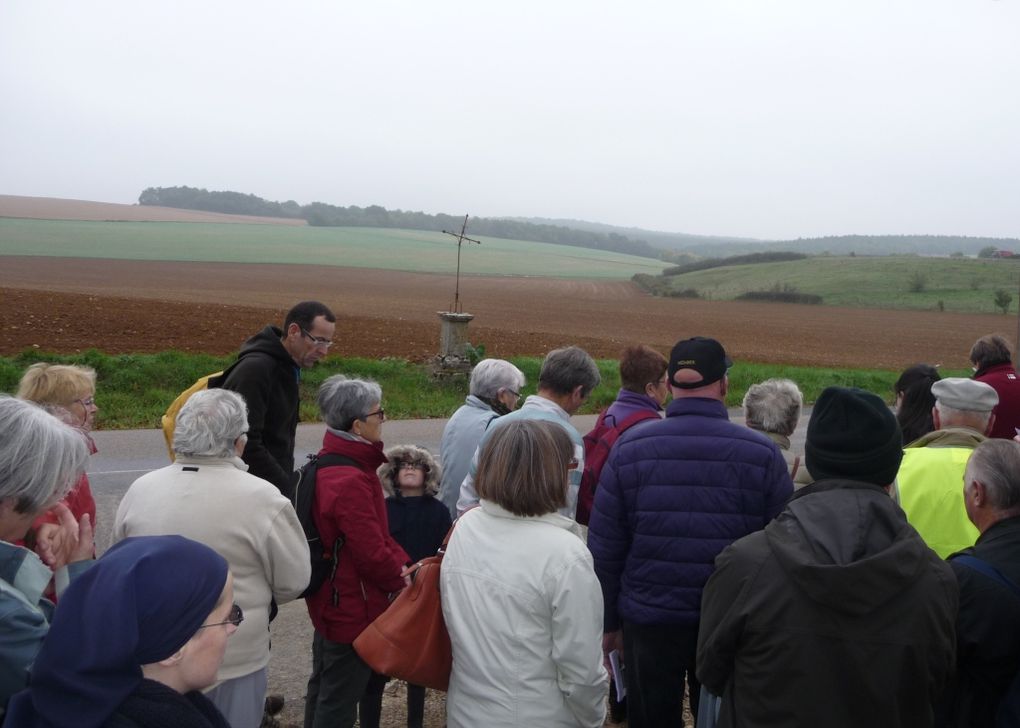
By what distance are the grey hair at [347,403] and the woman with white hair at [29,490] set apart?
4.37ft

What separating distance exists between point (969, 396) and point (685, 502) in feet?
5.19

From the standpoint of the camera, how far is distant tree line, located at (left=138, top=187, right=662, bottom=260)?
353ft

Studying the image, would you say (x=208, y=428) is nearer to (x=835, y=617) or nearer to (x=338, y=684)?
(x=338, y=684)

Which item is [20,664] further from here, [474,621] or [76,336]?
[76,336]

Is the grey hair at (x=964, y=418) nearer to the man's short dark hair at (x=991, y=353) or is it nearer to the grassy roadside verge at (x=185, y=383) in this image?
the man's short dark hair at (x=991, y=353)

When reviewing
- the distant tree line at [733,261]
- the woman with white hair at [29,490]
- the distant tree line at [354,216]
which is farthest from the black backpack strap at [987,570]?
the distant tree line at [354,216]

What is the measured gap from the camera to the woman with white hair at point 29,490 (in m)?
2.06

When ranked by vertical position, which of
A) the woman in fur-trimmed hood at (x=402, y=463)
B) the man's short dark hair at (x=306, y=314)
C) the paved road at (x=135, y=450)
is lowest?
the paved road at (x=135, y=450)

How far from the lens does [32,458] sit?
227 cm

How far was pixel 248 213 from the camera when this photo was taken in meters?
111

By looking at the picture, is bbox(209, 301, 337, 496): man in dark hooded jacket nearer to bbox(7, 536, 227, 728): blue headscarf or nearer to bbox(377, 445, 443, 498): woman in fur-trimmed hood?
bbox(377, 445, 443, 498): woman in fur-trimmed hood

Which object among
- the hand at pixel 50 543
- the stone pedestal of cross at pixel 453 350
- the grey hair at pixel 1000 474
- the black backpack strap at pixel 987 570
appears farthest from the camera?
the stone pedestal of cross at pixel 453 350

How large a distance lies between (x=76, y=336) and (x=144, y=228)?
56.3 meters

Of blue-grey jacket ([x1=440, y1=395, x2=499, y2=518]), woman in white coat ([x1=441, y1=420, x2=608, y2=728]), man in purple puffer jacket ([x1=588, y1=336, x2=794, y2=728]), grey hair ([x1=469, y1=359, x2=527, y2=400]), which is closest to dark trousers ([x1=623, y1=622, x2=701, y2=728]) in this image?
man in purple puffer jacket ([x1=588, y1=336, x2=794, y2=728])
